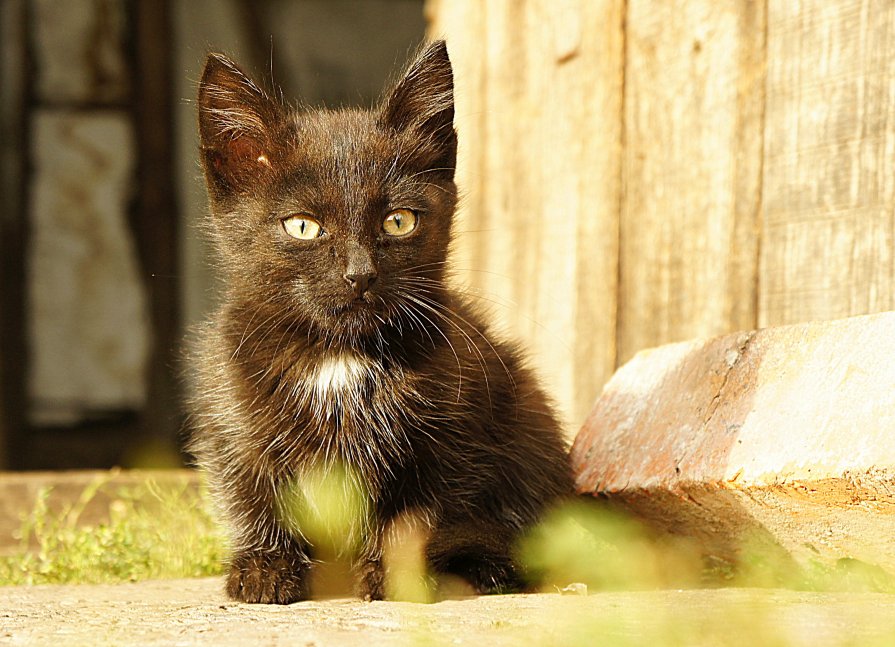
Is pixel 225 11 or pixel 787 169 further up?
pixel 225 11

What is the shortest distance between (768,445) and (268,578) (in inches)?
45.1

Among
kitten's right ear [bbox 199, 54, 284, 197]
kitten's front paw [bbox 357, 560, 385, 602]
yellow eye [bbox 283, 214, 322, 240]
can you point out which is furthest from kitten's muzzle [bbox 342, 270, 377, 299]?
kitten's front paw [bbox 357, 560, 385, 602]

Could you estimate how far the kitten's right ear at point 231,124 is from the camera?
95.1 inches

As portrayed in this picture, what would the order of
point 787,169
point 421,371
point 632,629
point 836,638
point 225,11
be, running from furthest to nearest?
1. point 225,11
2. point 787,169
3. point 421,371
4. point 632,629
5. point 836,638

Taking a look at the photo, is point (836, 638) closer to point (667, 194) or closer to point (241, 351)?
point (241, 351)

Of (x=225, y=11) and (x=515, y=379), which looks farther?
(x=225, y=11)

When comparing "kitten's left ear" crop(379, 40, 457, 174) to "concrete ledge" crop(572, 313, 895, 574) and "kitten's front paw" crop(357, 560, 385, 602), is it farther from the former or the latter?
"kitten's front paw" crop(357, 560, 385, 602)

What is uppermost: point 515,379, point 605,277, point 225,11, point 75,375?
point 225,11

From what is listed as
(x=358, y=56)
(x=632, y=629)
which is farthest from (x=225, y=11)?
(x=632, y=629)

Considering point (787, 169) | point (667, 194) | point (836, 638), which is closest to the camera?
point (836, 638)

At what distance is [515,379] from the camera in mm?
2705

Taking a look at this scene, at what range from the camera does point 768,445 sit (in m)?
2.27

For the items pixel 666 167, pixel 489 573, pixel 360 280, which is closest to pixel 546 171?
pixel 666 167

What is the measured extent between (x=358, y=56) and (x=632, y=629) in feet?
16.9
